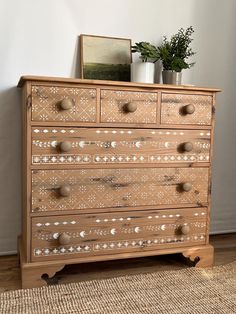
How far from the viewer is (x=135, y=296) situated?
1.56 metres

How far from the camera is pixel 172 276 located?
178cm

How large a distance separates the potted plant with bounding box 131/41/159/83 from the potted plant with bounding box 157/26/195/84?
0.20 ft

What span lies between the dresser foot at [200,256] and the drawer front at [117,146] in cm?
48

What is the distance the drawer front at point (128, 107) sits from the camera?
1678mm

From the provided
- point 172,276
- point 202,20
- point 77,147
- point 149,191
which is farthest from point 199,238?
point 202,20

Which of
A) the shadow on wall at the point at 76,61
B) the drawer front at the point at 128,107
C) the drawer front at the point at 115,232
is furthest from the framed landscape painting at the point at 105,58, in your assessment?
the drawer front at the point at 115,232

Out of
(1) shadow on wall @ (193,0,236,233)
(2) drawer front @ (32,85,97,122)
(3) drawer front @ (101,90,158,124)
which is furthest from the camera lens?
(1) shadow on wall @ (193,0,236,233)

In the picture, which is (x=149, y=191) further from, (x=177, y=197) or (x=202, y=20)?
(x=202, y=20)

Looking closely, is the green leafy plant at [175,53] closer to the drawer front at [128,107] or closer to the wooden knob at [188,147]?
the drawer front at [128,107]

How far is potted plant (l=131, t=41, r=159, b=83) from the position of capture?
6.29ft

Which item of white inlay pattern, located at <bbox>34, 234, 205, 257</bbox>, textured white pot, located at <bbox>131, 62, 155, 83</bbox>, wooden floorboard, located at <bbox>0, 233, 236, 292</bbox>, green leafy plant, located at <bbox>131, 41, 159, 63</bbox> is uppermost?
green leafy plant, located at <bbox>131, 41, 159, 63</bbox>

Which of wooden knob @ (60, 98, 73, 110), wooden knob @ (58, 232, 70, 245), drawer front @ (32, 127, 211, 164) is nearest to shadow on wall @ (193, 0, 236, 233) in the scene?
drawer front @ (32, 127, 211, 164)

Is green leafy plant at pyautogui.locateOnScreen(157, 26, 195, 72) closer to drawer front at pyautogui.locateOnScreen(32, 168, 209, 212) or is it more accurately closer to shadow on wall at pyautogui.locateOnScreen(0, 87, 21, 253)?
drawer front at pyautogui.locateOnScreen(32, 168, 209, 212)

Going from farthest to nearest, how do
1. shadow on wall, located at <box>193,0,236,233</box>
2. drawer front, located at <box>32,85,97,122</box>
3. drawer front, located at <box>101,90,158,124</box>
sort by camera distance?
shadow on wall, located at <box>193,0,236,233</box> → drawer front, located at <box>101,90,158,124</box> → drawer front, located at <box>32,85,97,122</box>
